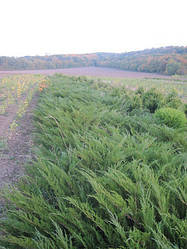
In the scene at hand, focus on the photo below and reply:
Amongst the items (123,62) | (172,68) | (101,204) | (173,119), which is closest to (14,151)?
(101,204)

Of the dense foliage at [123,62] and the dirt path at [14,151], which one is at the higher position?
the dense foliage at [123,62]

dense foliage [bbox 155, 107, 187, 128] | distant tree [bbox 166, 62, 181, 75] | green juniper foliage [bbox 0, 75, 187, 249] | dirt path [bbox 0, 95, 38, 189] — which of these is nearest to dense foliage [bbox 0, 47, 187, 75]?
distant tree [bbox 166, 62, 181, 75]

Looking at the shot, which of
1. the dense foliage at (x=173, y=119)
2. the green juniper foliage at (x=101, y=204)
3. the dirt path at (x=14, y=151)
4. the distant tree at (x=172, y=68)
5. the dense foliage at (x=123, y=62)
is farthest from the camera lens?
the dense foliage at (x=123, y=62)

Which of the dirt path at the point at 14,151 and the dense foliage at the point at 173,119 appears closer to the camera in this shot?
the dirt path at the point at 14,151

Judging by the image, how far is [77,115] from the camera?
3746mm

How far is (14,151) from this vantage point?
3.86 m

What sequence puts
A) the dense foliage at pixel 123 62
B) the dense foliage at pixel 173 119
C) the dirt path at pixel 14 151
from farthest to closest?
the dense foliage at pixel 123 62 < the dense foliage at pixel 173 119 < the dirt path at pixel 14 151

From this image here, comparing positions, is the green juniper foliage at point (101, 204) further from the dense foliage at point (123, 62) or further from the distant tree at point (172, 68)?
the dense foliage at point (123, 62)

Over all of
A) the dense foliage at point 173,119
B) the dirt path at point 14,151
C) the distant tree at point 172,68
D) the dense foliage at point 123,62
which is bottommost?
the dirt path at point 14,151

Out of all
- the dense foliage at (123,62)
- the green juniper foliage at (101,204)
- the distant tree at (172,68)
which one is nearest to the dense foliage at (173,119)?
the green juniper foliage at (101,204)

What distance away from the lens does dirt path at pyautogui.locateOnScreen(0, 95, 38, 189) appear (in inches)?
117

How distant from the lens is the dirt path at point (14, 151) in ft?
9.71

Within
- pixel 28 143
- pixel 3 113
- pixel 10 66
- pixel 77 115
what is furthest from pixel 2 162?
pixel 10 66

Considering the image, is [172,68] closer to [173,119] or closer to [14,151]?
[173,119]
